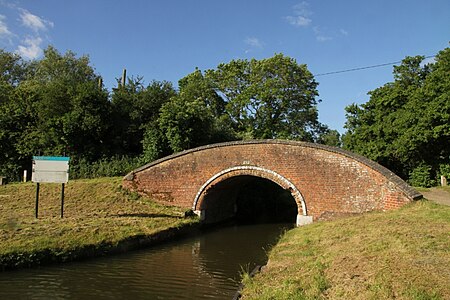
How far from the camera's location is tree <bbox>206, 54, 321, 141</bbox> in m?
29.7

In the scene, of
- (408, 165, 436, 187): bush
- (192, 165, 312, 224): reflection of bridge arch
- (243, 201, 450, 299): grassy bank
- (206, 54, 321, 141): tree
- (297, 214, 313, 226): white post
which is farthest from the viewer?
(206, 54, 321, 141): tree

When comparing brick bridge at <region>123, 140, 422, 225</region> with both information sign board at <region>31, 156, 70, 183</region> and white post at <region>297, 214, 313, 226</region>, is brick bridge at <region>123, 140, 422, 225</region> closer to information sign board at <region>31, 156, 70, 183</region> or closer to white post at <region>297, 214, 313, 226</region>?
white post at <region>297, 214, 313, 226</region>

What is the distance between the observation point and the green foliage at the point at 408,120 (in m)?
21.1

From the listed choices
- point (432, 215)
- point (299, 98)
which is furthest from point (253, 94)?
point (432, 215)

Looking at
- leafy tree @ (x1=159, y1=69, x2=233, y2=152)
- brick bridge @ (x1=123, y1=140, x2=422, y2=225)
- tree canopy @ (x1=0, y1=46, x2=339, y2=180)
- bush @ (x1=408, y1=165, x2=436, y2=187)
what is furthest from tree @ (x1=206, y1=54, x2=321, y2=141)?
brick bridge @ (x1=123, y1=140, x2=422, y2=225)

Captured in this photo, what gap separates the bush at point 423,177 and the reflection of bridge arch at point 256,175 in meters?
14.1

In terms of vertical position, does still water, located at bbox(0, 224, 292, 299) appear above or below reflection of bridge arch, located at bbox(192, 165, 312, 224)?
below

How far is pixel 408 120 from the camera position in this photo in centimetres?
2259

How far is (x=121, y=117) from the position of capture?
2481 centimetres

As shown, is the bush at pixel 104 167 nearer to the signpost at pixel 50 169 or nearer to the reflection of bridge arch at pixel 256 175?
the reflection of bridge arch at pixel 256 175

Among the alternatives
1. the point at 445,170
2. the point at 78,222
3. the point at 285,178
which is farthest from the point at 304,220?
the point at 445,170

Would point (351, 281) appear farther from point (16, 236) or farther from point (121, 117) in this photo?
point (121, 117)

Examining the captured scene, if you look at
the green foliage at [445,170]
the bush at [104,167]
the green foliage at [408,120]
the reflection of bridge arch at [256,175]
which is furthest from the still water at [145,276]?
the green foliage at [445,170]

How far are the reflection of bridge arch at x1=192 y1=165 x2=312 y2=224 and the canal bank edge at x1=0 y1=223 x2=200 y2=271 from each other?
336cm
